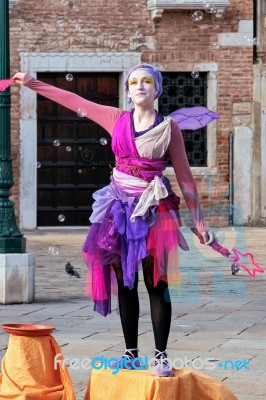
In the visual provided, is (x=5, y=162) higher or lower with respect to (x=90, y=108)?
lower

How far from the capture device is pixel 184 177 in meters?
6.30

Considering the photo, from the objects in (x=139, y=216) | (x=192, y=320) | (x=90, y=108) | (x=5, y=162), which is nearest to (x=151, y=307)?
(x=139, y=216)

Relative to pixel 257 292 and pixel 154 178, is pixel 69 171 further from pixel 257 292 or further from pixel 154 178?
pixel 154 178

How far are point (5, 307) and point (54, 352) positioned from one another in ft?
14.8

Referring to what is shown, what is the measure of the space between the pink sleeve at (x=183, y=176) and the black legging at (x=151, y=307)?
35 cm

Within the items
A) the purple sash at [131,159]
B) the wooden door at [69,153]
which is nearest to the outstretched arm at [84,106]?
the purple sash at [131,159]

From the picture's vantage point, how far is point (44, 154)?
67.1 feet

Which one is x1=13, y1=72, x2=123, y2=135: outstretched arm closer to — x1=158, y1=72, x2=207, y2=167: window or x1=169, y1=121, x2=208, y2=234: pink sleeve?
x1=169, y1=121, x2=208, y2=234: pink sleeve

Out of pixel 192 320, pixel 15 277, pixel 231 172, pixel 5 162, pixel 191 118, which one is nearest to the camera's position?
pixel 191 118

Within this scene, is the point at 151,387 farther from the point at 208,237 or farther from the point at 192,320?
the point at 192,320

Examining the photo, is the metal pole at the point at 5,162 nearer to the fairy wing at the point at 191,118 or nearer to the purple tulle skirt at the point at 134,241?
the fairy wing at the point at 191,118

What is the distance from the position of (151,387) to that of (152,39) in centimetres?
1526

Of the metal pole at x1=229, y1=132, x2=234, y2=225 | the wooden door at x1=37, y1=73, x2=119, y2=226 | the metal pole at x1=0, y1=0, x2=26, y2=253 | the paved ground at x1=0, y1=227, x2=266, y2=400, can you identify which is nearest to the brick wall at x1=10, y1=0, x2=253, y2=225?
the metal pole at x1=229, y1=132, x2=234, y2=225

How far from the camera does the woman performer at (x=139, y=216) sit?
611 cm
